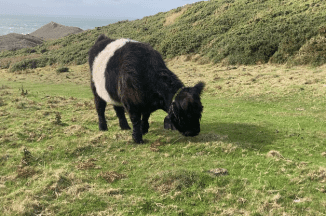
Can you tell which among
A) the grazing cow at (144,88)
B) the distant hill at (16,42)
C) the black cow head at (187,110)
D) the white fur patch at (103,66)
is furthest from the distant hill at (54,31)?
the black cow head at (187,110)

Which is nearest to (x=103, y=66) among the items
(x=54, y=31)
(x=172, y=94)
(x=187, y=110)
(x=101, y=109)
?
(x=101, y=109)

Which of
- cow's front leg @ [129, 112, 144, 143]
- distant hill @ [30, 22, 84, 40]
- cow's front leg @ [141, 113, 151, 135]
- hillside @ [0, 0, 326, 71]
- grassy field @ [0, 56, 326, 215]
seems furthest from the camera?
distant hill @ [30, 22, 84, 40]

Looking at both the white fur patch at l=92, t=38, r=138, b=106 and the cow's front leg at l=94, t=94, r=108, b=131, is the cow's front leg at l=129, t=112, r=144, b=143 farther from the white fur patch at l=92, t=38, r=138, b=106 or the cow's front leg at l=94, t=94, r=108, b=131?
the cow's front leg at l=94, t=94, r=108, b=131

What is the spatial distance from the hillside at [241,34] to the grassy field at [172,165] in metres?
8.76

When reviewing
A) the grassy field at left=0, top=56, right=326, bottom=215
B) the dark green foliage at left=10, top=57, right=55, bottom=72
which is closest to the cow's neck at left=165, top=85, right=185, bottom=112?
the grassy field at left=0, top=56, right=326, bottom=215

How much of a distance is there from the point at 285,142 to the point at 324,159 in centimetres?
114

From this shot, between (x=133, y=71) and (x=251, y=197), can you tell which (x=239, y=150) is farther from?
(x=133, y=71)

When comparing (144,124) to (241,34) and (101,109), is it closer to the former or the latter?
(101,109)

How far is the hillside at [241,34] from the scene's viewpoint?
17.8 meters

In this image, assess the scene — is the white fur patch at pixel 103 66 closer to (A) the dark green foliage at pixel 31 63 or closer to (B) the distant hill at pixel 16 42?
(A) the dark green foliage at pixel 31 63

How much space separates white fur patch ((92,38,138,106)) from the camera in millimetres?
7449

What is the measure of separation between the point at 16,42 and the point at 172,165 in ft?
205

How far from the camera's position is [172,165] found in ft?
17.5

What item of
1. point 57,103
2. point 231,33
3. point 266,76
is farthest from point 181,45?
point 57,103
